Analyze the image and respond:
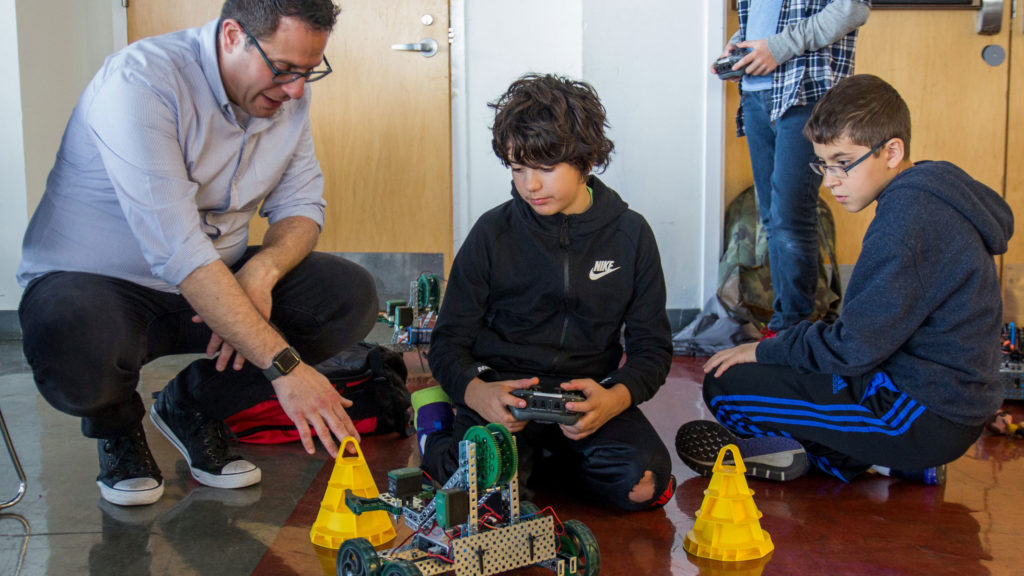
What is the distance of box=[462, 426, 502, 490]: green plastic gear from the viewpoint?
128cm

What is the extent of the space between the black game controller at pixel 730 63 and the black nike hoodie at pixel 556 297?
46.3 inches

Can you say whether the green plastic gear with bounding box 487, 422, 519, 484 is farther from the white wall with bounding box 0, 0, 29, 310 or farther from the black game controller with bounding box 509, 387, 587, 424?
the white wall with bounding box 0, 0, 29, 310

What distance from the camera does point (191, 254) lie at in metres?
1.64

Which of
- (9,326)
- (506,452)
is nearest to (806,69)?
(506,452)

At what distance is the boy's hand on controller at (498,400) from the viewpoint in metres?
1.71

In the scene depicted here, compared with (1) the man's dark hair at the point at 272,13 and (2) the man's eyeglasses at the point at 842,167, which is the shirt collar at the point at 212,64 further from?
(2) the man's eyeglasses at the point at 842,167

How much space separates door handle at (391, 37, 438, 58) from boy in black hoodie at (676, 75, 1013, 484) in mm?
2632

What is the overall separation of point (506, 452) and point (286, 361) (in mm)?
533

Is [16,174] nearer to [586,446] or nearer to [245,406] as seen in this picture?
[245,406]

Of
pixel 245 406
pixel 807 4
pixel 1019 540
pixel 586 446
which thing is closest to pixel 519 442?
pixel 586 446

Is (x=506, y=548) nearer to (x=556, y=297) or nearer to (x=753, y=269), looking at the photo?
(x=556, y=297)

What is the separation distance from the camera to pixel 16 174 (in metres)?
3.80

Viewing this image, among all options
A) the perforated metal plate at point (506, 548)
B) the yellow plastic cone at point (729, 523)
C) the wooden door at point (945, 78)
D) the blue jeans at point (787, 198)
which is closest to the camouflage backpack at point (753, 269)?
the wooden door at point (945, 78)

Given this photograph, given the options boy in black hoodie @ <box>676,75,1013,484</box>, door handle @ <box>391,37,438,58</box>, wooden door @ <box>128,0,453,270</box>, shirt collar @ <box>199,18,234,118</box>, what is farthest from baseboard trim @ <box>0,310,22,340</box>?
boy in black hoodie @ <box>676,75,1013,484</box>
